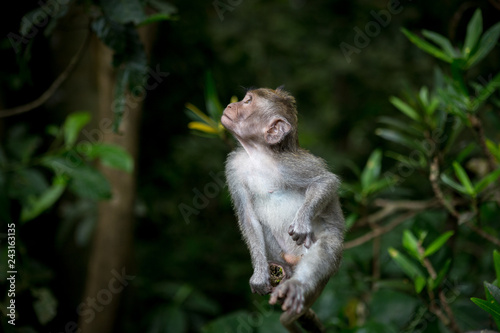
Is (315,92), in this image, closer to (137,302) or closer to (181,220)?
(181,220)

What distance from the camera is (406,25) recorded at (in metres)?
5.56

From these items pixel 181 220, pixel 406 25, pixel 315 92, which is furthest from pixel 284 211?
pixel 315 92

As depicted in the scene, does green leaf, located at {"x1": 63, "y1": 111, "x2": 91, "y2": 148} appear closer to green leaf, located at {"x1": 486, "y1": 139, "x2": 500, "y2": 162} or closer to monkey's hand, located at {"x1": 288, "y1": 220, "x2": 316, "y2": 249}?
monkey's hand, located at {"x1": 288, "y1": 220, "x2": 316, "y2": 249}

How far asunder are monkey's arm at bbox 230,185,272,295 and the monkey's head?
367 millimetres

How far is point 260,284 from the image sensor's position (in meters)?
2.52

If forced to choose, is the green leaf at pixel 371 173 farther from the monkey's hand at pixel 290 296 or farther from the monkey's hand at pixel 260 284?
the monkey's hand at pixel 290 296

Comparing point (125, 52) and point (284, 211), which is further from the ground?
point (125, 52)

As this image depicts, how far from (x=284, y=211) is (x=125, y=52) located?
4.71ft

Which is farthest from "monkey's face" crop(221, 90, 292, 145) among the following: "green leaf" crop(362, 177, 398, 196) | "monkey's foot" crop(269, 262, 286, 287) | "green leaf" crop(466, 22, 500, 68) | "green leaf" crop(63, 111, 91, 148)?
"green leaf" crop(63, 111, 91, 148)

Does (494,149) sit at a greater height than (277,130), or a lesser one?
lesser

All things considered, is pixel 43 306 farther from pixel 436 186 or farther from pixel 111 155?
pixel 436 186

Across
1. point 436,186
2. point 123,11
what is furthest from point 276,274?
point 123,11

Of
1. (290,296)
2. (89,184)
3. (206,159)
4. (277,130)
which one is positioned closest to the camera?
(290,296)

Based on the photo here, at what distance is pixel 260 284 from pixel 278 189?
2.12ft
